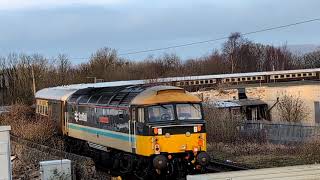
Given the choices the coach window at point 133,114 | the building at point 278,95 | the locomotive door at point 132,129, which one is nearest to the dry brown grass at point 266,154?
the locomotive door at point 132,129

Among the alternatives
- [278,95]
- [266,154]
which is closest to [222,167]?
[266,154]

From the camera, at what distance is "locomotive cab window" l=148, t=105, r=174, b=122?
15.6 metres

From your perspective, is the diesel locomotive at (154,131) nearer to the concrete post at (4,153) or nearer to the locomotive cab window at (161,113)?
the locomotive cab window at (161,113)

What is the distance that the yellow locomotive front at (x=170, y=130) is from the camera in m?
15.3

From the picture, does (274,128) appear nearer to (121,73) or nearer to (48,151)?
(48,151)

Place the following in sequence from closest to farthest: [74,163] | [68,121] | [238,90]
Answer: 1. [74,163]
2. [68,121]
3. [238,90]

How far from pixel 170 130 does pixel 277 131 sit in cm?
1860

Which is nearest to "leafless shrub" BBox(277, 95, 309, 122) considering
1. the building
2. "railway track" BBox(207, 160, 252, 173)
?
the building

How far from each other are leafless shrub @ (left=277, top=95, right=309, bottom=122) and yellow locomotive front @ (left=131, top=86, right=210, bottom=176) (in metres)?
30.8

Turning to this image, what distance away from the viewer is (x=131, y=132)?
640 inches

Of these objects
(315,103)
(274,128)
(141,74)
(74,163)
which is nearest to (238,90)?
(315,103)

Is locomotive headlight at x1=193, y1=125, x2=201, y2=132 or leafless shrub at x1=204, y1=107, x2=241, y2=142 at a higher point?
locomotive headlight at x1=193, y1=125, x2=201, y2=132

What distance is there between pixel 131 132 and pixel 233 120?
1489 cm

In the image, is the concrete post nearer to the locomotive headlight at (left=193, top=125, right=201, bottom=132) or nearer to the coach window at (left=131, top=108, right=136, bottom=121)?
the coach window at (left=131, top=108, right=136, bottom=121)
